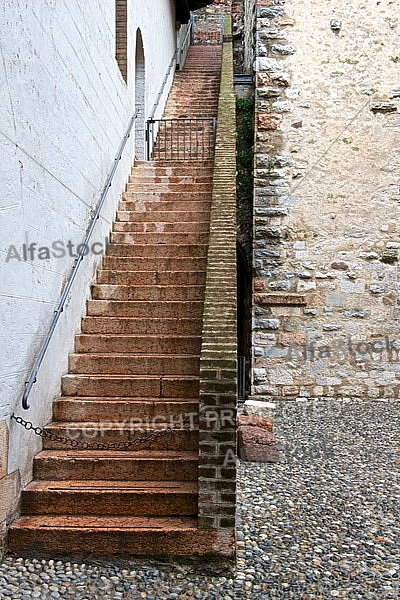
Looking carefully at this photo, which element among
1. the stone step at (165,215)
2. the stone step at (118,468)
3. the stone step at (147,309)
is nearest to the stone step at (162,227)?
the stone step at (165,215)

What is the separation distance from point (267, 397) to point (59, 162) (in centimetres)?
433

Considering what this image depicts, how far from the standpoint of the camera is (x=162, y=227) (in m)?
6.45

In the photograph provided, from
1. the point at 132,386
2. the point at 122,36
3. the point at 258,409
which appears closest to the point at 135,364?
the point at 132,386

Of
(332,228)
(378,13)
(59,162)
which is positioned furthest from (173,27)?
(59,162)

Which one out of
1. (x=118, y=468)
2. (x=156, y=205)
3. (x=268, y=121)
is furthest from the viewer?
(x=268, y=121)

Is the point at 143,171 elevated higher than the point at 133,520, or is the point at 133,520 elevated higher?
the point at 143,171

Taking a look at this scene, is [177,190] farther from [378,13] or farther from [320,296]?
[378,13]

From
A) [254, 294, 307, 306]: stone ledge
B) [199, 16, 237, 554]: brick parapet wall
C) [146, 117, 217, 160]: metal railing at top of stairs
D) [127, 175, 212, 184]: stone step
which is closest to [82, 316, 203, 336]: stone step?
[199, 16, 237, 554]: brick parapet wall

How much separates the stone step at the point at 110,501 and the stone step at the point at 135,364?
1134 millimetres

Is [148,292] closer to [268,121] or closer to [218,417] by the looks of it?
[218,417]

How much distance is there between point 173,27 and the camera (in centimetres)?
1386

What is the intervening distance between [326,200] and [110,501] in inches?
211

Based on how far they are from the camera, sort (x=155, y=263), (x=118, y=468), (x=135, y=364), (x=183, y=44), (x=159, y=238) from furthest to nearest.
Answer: (x=183, y=44), (x=159, y=238), (x=155, y=263), (x=135, y=364), (x=118, y=468)

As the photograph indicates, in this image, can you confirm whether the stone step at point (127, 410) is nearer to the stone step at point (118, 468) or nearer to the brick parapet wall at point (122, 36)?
the stone step at point (118, 468)
